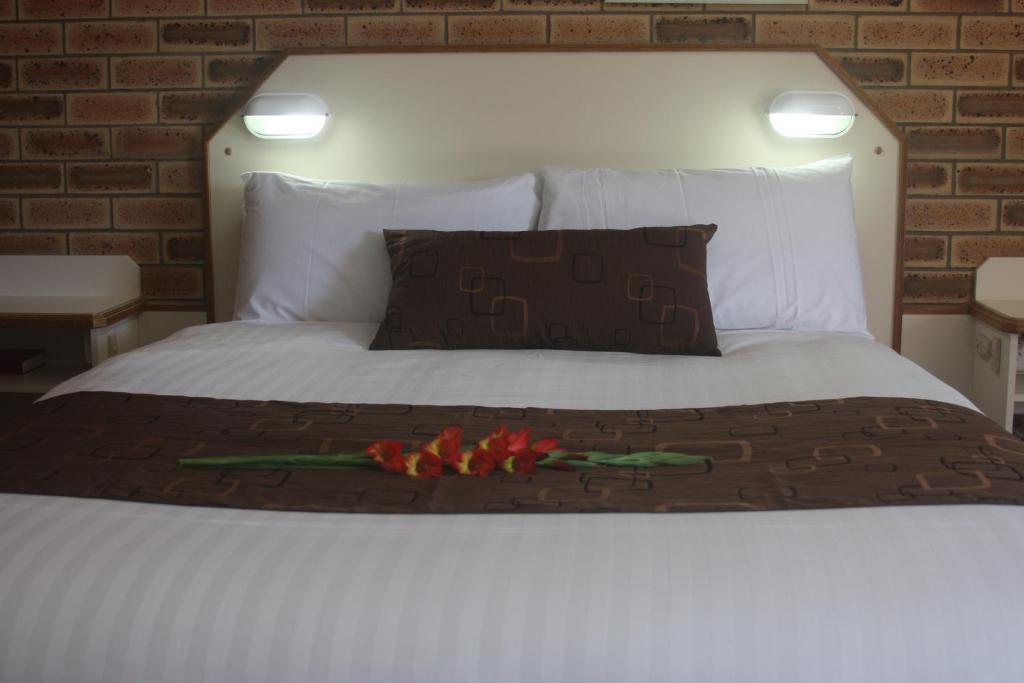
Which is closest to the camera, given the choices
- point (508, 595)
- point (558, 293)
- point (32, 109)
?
point (508, 595)

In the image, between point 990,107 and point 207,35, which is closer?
point 990,107

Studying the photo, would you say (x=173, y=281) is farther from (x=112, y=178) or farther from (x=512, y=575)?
(x=512, y=575)

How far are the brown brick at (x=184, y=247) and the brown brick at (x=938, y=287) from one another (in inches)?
78.0

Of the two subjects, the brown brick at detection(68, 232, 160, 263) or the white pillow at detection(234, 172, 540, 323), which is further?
the brown brick at detection(68, 232, 160, 263)

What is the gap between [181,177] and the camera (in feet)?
10.4

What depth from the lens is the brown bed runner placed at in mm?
1459

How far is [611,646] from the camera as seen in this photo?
46.5 inches

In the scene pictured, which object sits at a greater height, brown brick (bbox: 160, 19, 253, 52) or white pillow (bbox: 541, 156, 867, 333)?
brown brick (bbox: 160, 19, 253, 52)

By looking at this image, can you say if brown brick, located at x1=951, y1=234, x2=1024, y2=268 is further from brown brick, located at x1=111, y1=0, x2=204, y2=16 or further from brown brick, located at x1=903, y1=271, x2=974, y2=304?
brown brick, located at x1=111, y1=0, x2=204, y2=16

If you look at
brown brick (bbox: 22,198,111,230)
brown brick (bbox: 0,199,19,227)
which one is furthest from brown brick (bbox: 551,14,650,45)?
brown brick (bbox: 0,199,19,227)

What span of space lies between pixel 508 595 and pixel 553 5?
2126 millimetres

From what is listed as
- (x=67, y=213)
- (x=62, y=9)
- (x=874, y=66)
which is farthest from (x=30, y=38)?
(x=874, y=66)

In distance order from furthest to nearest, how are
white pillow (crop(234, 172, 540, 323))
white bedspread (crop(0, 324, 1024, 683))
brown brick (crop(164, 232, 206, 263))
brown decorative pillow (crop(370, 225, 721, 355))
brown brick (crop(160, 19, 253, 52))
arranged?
1. brown brick (crop(164, 232, 206, 263))
2. brown brick (crop(160, 19, 253, 52))
3. white pillow (crop(234, 172, 540, 323))
4. brown decorative pillow (crop(370, 225, 721, 355))
5. white bedspread (crop(0, 324, 1024, 683))

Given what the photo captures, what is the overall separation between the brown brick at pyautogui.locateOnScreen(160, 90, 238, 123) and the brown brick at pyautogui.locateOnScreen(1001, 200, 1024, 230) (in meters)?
2.16
